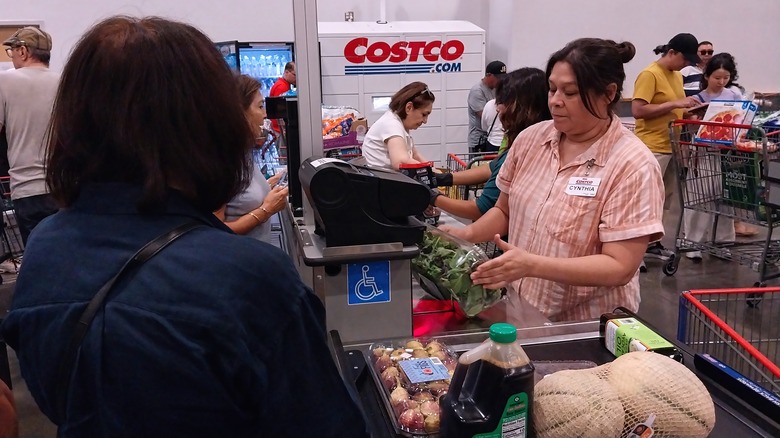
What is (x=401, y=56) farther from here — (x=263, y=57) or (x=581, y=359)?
(x=581, y=359)

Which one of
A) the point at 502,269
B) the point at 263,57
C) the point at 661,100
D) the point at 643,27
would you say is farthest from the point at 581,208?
the point at 643,27

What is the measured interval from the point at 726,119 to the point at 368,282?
13.7ft

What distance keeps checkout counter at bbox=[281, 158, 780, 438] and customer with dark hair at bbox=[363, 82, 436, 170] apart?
7.67 ft

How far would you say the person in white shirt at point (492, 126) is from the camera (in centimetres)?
652

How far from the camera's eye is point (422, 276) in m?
1.75

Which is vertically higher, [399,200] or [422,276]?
[399,200]

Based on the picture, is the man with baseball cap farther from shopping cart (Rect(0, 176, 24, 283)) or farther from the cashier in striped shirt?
the cashier in striped shirt

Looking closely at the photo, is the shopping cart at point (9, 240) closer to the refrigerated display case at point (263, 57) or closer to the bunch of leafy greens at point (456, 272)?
the refrigerated display case at point (263, 57)

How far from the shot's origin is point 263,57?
7.79 meters

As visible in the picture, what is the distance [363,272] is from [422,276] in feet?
0.97

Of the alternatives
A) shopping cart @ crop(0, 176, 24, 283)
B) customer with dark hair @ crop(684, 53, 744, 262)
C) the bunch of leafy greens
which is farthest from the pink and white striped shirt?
shopping cart @ crop(0, 176, 24, 283)

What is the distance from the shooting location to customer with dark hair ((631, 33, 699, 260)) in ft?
17.0

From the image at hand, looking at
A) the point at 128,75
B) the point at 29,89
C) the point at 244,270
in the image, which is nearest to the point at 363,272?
the point at 244,270

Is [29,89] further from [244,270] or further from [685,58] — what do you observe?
[685,58]
